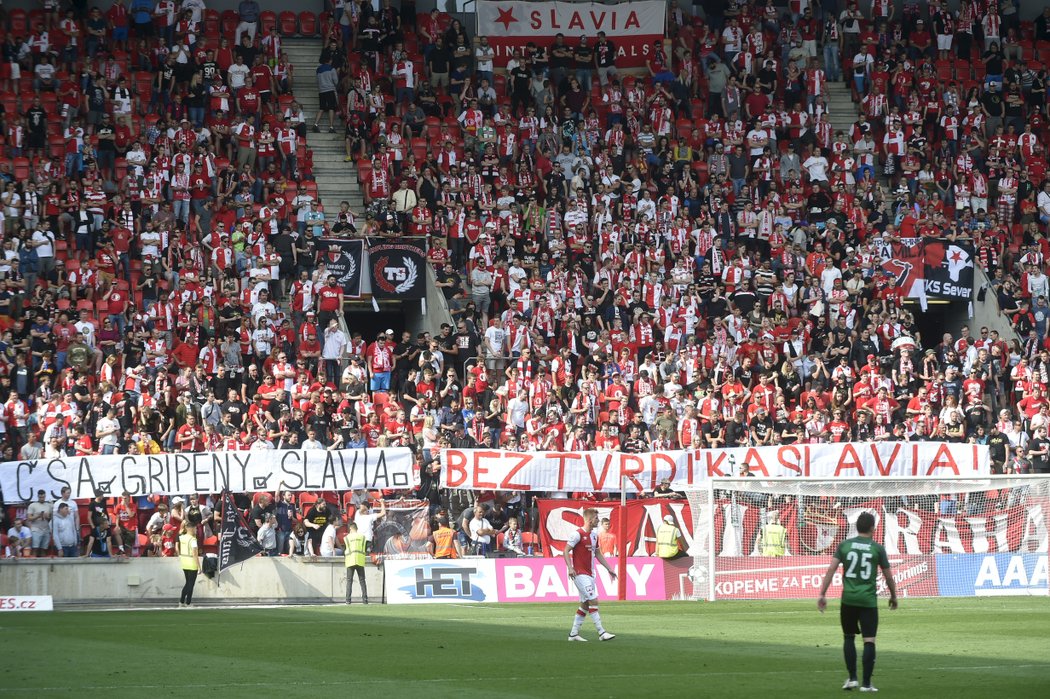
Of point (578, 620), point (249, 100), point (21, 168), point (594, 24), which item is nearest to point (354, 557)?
point (578, 620)

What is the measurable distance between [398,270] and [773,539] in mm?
11939

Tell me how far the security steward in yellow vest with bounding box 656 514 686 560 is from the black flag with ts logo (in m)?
7.44

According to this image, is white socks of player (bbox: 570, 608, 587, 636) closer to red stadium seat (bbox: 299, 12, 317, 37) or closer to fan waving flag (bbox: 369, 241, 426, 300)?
fan waving flag (bbox: 369, 241, 426, 300)

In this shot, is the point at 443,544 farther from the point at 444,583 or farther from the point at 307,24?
the point at 307,24

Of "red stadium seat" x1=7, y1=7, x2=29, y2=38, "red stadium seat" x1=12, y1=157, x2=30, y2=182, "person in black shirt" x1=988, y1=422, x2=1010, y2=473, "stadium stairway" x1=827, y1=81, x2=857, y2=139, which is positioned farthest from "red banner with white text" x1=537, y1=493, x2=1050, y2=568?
"red stadium seat" x1=7, y1=7, x2=29, y2=38

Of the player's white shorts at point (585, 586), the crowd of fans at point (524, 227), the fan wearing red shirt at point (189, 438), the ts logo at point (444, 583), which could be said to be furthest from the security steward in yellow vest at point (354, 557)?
the player's white shorts at point (585, 586)

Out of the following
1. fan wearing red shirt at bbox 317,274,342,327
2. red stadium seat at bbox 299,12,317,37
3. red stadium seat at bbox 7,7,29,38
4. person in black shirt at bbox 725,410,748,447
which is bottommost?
person in black shirt at bbox 725,410,748,447

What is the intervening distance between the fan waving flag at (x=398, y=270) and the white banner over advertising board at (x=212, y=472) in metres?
7.11

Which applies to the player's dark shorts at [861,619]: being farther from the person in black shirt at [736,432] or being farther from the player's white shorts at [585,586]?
the person in black shirt at [736,432]

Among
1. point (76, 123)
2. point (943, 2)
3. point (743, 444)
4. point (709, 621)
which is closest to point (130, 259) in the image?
point (76, 123)

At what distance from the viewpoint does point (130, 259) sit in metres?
35.1

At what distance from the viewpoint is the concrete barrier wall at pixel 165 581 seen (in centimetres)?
2853

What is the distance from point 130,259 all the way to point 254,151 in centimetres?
504

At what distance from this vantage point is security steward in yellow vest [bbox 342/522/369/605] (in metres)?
28.6
